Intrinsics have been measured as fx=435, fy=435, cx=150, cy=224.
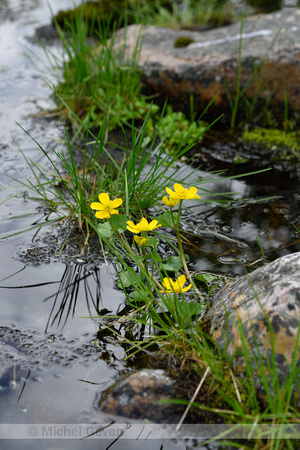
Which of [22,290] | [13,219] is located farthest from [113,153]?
[22,290]

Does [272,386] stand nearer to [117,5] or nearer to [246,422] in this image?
[246,422]

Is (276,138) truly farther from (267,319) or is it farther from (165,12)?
(165,12)

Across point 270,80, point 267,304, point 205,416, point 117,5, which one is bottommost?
point 205,416

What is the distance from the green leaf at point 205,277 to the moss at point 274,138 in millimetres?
2001

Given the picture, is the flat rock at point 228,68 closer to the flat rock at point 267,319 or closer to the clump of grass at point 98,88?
the clump of grass at point 98,88

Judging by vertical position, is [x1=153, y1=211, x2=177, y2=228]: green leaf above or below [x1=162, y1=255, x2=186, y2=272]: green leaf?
above

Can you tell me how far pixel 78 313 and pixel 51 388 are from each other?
1.49 feet

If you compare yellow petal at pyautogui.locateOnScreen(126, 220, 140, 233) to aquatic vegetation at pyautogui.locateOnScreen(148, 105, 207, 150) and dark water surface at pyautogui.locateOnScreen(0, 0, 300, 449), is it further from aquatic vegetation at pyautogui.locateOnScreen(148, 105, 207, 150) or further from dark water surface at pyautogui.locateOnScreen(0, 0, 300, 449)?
aquatic vegetation at pyautogui.locateOnScreen(148, 105, 207, 150)

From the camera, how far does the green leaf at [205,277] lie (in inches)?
93.0

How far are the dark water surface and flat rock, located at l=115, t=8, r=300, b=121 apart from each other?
781 millimetres

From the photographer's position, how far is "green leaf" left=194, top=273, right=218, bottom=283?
2.36m

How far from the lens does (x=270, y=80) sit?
423 cm

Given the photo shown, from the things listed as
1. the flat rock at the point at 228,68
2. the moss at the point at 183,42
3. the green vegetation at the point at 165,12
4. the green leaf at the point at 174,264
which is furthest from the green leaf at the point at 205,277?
the green vegetation at the point at 165,12

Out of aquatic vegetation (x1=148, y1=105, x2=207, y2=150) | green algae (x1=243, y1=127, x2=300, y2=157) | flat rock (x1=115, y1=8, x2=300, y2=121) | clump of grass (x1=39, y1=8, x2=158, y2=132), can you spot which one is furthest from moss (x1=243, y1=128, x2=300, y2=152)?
clump of grass (x1=39, y1=8, x2=158, y2=132)
